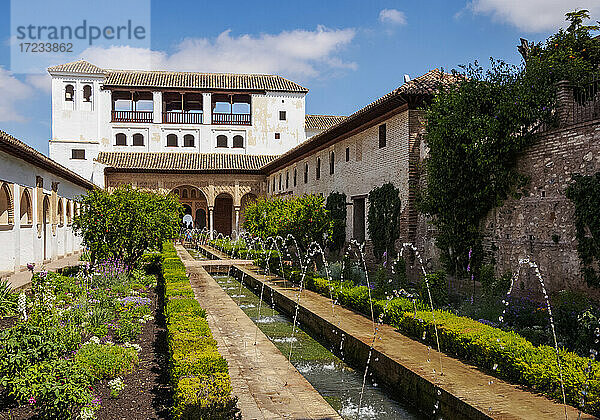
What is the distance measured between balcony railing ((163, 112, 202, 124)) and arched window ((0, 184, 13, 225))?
2299 cm

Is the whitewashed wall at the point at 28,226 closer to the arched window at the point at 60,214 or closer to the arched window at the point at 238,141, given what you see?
the arched window at the point at 60,214

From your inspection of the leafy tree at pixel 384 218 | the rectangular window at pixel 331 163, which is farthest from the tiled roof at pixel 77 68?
the leafy tree at pixel 384 218

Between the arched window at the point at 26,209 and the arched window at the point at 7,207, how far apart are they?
19.8 inches

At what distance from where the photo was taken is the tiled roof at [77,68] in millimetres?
37997

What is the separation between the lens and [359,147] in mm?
17812

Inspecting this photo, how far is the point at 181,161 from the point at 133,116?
193 inches

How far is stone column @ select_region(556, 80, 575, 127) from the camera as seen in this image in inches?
389

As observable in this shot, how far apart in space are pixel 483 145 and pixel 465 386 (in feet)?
20.3

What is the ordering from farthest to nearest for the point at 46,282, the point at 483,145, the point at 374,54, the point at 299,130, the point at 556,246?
1. the point at 299,130
2. the point at 374,54
3. the point at 483,145
4. the point at 46,282
5. the point at 556,246

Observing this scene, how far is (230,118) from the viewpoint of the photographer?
4016 cm

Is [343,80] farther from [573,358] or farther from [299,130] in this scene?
[299,130]

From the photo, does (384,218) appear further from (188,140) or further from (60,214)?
(188,140)

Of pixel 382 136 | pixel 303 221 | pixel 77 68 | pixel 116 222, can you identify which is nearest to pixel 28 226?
pixel 116 222

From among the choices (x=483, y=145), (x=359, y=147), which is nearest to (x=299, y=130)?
(x=359, y=147)
